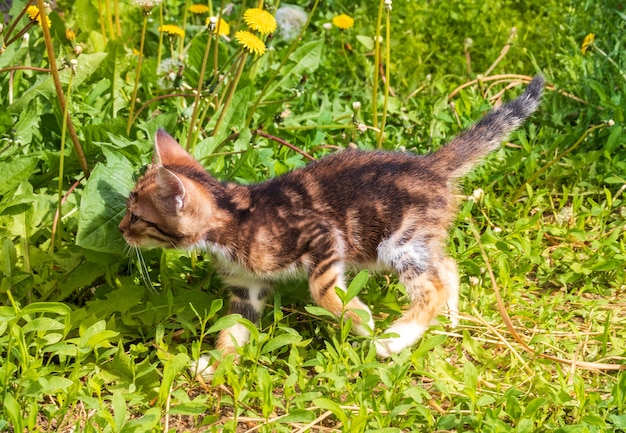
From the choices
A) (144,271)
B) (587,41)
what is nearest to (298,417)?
(144,271)

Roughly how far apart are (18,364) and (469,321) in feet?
6.71

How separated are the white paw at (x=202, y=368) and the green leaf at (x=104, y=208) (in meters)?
0.61

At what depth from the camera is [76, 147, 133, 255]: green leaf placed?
3.80 meters

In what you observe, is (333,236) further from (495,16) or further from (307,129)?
(495,16)

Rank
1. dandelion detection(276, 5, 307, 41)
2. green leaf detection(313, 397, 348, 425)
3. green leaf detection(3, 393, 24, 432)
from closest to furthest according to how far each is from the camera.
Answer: green leaf detection(3, 393, 24, 432) → green leaf detection(313, 397, 348, 425) → dandelion detection(276, 5, 307, 41)

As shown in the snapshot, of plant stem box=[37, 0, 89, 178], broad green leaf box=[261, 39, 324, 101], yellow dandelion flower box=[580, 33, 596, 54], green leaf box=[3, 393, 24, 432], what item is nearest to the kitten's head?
plant stem box=[37, 0, 89, 178]

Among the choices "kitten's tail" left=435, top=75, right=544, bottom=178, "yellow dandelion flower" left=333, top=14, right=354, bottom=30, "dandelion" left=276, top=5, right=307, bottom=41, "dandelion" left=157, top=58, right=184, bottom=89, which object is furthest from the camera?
"dandelion" left=276, top=5, right=307, bottom=41

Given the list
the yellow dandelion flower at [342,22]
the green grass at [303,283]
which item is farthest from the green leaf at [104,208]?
the yellow dandelion flower at [342,22]

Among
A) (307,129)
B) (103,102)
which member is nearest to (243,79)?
(307,129)

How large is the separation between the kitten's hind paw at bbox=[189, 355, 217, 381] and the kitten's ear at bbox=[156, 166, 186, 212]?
2.17 feet

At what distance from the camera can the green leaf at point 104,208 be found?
3.80 metres

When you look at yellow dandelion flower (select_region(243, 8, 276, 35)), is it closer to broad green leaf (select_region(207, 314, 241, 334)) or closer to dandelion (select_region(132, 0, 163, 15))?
dandelion (select_region(132, 0, 163, 15))

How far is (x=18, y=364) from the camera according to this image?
350 centimetres

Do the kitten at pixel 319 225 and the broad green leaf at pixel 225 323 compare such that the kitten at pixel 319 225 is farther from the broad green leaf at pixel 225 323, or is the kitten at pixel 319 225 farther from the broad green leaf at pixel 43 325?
the broad green leaf at pixel 43 325
